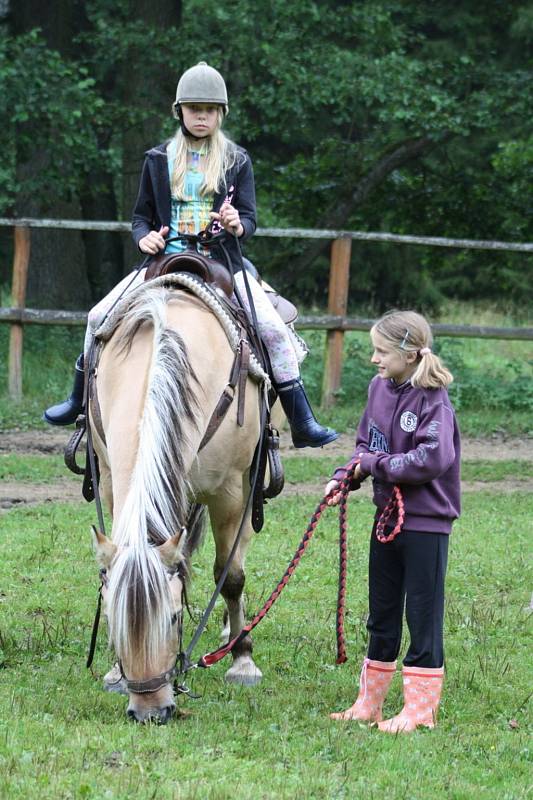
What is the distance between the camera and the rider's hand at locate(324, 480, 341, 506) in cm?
446

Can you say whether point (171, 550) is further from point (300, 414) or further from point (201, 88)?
point (201, 88)

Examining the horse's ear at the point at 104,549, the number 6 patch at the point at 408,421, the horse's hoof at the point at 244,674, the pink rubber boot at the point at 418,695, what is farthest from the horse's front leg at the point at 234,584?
the horse's ear at the point at 104,549

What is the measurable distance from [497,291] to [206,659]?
19502mm

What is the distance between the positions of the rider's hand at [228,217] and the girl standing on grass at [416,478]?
1156mm

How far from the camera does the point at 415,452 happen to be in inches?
167

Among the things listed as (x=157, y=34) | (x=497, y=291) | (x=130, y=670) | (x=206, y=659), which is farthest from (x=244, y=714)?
(x=497, y=291)

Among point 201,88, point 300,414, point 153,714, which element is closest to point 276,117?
point 300,414

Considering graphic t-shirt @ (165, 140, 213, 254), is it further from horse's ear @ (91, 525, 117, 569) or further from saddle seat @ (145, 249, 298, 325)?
horse's ear @ (91, 525, 117, 569)

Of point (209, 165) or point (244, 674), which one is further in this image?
point (209, 165)

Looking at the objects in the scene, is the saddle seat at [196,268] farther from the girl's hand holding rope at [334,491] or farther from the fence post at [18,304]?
the fence post at [18,304]

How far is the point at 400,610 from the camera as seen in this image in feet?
15.0

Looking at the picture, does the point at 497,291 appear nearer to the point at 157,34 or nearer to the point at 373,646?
the point at 157,34

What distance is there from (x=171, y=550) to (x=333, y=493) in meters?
0.79

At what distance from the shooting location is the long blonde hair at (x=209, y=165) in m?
5.40
